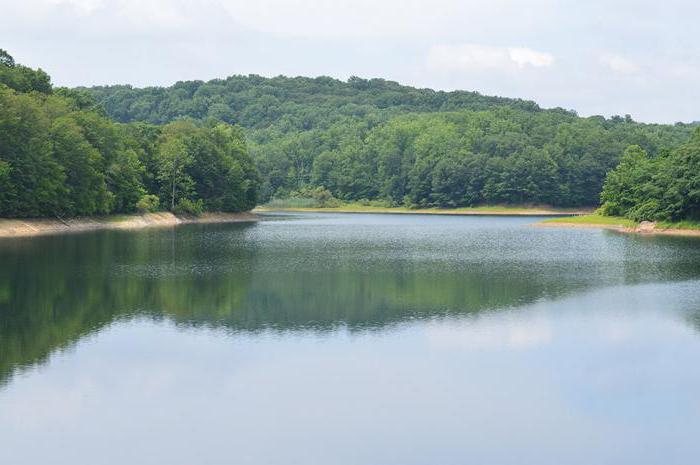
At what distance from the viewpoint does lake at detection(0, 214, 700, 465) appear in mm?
21453

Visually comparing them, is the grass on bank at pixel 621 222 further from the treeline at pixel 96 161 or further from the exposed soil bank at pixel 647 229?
the treeline at pixel 96 161

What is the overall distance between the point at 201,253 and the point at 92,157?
41.1 metres

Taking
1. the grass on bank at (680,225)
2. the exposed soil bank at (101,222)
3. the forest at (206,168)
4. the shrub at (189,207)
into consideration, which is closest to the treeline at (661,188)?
the forest at (206,168)

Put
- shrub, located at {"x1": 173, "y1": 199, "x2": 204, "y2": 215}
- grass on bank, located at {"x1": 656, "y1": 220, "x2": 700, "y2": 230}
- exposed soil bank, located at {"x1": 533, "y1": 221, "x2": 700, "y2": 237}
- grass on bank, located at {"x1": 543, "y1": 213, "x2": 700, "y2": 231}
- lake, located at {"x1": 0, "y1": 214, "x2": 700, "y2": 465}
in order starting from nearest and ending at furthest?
lake, located at {"x1": 0, "y1": 214, "x2": 700, "y2": 465} < exposed soil bank, located at {"x1": 533, "y1": 221, "x2": 700, "y2": 237} < grass on bank, located at {"x1": 656, "y1": 220, "x2": 700, "y2": 230} < grass on bank, located at {"x1": 543, "y1": 213, "x2": 700, "y2": 231} < shrub, located at {"x1": 173, "y1": 199, "x2": 204, "y2": 215}

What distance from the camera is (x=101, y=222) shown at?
359ft

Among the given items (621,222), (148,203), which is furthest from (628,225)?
(148,203)

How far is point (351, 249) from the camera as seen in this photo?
76.2 metres

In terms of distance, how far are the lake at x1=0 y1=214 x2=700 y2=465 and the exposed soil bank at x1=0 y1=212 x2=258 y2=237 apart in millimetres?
34439

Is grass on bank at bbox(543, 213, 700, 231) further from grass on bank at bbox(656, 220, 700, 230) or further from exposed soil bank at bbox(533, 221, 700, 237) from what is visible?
exposed soil bank at bbox(533, 221, 700, 237)

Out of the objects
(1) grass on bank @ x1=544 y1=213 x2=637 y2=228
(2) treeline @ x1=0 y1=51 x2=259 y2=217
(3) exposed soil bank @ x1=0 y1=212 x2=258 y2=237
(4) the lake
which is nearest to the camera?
(4) the lake

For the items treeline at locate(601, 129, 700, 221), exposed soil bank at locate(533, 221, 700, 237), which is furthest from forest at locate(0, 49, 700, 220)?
exposed soil bank at locate(533, 221, 700, 237)

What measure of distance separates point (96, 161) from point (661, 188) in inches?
2578

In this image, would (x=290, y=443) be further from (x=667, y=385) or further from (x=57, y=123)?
(x=57, y=123)

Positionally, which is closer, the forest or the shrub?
the forest
